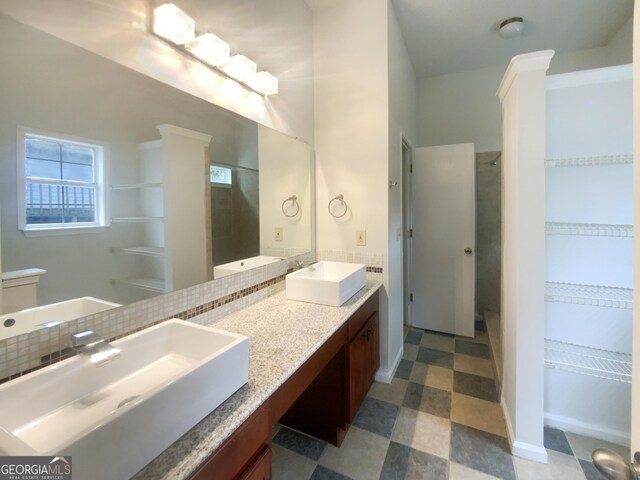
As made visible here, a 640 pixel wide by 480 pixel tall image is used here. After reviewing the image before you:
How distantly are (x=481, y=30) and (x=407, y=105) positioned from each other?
811mm

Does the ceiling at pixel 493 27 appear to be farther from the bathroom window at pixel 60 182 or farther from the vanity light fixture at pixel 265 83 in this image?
the bathroom window at pixel 60 182

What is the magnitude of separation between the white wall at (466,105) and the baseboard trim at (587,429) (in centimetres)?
259

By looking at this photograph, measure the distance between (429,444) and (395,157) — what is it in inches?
76.5

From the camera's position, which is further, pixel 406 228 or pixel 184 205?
pixel 406 228

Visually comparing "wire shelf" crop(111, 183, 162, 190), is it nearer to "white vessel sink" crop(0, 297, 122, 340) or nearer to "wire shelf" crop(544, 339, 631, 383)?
"white vessel sink" crop(0, 297, 122, 340)

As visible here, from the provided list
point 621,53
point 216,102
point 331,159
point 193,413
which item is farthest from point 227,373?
point 621,53

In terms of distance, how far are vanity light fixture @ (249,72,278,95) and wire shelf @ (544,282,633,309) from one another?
1.92 metres

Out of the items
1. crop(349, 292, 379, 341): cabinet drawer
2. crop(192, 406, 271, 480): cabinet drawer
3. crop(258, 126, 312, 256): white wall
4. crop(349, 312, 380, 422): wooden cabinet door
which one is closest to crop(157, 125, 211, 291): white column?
crop(258, 126, 312, 256): white wall

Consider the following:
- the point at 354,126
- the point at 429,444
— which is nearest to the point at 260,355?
the point at 429,444

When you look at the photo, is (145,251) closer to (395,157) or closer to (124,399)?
(124,399)

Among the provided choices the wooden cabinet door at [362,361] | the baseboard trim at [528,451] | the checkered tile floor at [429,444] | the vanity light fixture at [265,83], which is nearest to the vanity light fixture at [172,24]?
the vanity light fixture at [265,83]

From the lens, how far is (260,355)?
3.64 ft

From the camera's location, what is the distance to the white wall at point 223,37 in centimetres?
94

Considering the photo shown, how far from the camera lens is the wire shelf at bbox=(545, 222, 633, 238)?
1.42 meters
